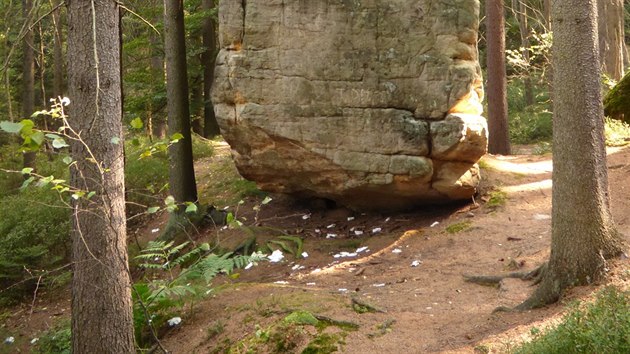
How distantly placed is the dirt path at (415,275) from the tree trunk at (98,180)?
155 cm

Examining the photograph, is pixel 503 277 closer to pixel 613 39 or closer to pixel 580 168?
pixel 580 168

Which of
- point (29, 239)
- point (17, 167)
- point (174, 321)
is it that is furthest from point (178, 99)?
point (17, 167)

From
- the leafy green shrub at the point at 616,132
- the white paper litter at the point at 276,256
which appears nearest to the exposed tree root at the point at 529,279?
the white paper litter at the point at 276,256

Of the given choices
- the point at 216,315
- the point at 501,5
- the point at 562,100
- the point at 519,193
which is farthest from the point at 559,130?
the point at 501,5

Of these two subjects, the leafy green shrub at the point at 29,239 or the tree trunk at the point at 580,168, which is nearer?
the tree trunk at the point at 580,168

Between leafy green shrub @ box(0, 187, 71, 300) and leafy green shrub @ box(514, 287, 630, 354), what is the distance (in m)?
9.67

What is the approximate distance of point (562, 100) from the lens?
6277 millimetres

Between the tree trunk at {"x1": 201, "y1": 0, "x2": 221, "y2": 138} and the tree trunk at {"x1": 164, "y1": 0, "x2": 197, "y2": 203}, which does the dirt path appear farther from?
the tree trunk at {"x1": 201, "y1": 0, "x2": 221, "y2": 138}

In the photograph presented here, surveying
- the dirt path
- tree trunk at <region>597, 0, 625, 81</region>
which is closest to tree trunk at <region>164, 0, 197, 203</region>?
the dirt path

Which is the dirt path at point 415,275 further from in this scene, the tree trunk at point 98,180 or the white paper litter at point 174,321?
the tree trunk at point 98,180

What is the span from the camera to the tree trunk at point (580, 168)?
6.13 meters

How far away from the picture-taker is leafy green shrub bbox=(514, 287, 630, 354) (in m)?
4.30

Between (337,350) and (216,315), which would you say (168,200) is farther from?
(216,315)

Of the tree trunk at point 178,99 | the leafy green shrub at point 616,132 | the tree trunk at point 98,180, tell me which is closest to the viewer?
the tree trunk at point 98,180
